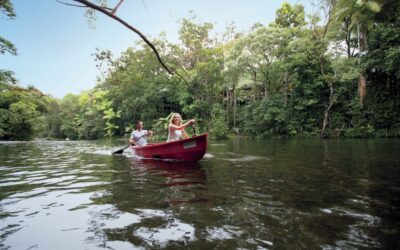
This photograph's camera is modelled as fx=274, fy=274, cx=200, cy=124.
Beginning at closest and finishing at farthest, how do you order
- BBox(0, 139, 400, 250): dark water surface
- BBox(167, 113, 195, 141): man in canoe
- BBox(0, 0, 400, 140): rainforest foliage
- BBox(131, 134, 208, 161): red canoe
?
BBox(0, 139, 400, 250): dark water surface < BBox(131, 134, 208, 161): red canoe < BBox(167, 113, 195, 141): man in canoe < BBox(0, 0, 400, 140): rainforest foliage

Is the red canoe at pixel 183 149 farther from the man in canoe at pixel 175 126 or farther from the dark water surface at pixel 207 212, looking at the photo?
the dark water surface at pixel 207 212

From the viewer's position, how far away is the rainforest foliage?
21156 millimetres

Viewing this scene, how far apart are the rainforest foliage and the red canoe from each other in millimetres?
7397

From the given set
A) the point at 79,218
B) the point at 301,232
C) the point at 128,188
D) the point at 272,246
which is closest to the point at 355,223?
the point at 301,232

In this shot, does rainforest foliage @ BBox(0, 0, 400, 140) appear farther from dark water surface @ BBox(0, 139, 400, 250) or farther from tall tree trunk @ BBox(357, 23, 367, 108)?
dark water surface @ BBox(0, 139, 400, 250)

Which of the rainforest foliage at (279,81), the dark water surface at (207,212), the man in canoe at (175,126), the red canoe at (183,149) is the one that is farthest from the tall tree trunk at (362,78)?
the red canoe at (183,149)

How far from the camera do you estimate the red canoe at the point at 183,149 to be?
8020mm

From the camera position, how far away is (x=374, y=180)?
5156mm

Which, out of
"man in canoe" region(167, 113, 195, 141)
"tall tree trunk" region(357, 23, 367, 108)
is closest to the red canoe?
"man in canoe" region(167, 113, 195, 141)

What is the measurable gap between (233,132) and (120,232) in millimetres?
27426

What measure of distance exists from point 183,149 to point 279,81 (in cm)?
2136

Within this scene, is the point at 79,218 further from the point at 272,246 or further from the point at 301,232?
the point at 301,232

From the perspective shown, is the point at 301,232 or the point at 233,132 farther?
the point at 233,132

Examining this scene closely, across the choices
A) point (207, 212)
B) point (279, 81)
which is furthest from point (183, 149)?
point (279, 81)
